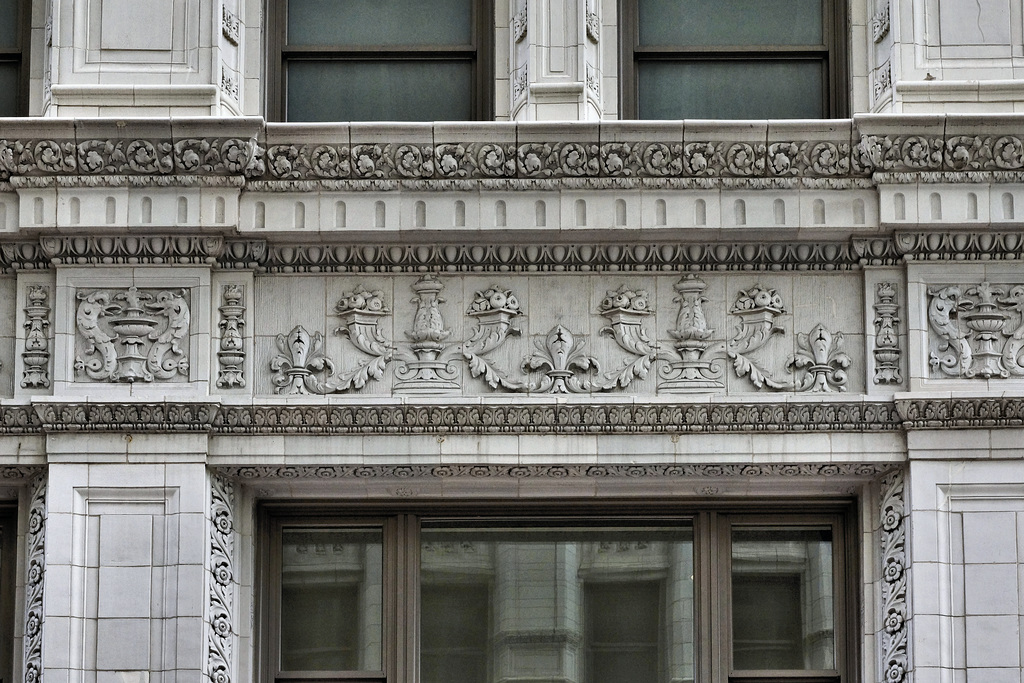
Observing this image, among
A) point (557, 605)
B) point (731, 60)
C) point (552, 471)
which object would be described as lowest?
point (557, 605)

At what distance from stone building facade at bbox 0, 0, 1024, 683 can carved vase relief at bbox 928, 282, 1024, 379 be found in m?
0.03

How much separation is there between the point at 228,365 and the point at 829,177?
4720 mm

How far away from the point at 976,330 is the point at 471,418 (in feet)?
12.4

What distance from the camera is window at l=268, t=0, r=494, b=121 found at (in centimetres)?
1320

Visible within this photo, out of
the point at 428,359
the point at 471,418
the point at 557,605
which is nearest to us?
the point at 471,418

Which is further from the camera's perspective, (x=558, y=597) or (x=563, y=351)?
(x=558, y=597)

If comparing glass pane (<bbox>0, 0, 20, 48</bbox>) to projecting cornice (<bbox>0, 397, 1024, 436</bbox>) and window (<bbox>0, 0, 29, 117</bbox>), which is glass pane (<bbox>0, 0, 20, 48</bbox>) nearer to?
window (<bbox>0, 0, 29, 117</bbox>)

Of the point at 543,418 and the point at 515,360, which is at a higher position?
the point at 515,360

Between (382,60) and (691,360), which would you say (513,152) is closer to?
(382,60)

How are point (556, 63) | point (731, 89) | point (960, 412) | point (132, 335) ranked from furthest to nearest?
1. point (731, 89)
2. point (556, 63)
3. point (132, 335)
4. point (960, 412)

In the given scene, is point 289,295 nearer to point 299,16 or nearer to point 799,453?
point 299,16

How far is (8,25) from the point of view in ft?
43.8

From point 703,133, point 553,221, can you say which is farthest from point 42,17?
point 703,133

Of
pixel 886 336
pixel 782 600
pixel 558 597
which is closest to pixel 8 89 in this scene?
pixel 558 597
